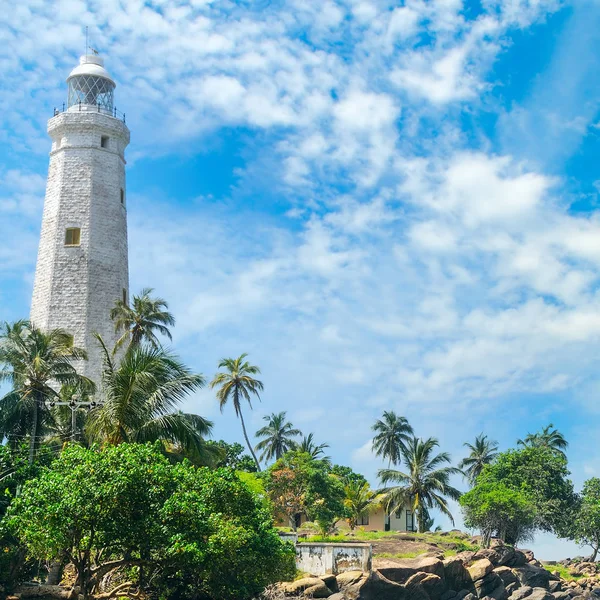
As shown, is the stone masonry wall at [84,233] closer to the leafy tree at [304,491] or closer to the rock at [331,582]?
the leafy tree at [304,491]

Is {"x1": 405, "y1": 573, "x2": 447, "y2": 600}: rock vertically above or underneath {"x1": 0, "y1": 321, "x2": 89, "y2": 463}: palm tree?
underneath

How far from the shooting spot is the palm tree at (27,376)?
116 ft

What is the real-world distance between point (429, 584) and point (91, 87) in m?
37.0

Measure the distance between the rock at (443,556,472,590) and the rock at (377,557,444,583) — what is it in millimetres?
599

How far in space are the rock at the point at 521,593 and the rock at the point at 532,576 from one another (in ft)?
7.88

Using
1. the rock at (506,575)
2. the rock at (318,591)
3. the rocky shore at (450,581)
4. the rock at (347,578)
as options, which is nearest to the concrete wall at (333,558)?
the rocky shore at (450,581)

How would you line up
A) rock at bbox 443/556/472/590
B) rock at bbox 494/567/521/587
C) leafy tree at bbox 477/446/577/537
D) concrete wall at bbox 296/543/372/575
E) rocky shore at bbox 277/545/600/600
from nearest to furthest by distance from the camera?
rocky shore at bbox 277/545/600/600, concrete wall at bbox 296/543/372/575, rock at bbox 443/556/472/590, rock at bbox 494/567/521/587, leafy tree at bbox 477/446/577/537

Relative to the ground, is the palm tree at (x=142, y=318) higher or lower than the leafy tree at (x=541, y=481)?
higher

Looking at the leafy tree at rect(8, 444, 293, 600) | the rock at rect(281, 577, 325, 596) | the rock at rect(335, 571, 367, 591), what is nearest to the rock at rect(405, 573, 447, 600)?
the rock at rect(335, 571, 367, 591)

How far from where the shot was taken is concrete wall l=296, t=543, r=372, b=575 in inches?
1624

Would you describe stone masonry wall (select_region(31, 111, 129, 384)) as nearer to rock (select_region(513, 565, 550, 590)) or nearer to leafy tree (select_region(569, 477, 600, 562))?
rock (select_region(513, 565, 550, 590))

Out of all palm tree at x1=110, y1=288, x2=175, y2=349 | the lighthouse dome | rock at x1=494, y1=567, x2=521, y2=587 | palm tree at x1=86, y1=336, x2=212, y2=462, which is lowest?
rock at x1=494, y1=567, x2=521, y2=587

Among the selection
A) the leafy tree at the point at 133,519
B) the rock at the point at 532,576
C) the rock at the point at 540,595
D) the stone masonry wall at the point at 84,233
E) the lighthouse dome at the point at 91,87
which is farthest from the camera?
the lighthouse dome at the point at 91,87

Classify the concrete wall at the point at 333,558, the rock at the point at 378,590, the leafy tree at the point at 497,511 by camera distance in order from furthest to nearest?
the leafy tree at the point at 497,511 → the concrete wall at the point at 333,558 → the rock at the point at 378,590
